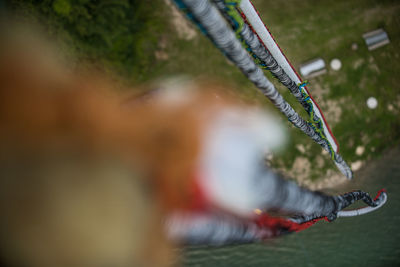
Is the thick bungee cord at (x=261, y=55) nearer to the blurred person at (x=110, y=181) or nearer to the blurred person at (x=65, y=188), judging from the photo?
the blurred person at (x=110, y=181)

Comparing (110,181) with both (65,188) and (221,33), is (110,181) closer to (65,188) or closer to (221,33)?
(65,188)

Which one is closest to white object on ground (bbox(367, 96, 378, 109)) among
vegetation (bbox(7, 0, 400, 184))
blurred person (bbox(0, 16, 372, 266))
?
vegetation (bbox(7, 0, 400, 184))

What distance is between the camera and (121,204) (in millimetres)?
1417

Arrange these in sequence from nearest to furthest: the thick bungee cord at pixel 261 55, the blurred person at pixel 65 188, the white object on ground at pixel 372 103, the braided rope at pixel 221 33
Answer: the blurred person at pixel 65 188, the braided rope at pixel 221 33, the thick bungee cord at pixel 261 55, the white object on ground at pixel 372 103

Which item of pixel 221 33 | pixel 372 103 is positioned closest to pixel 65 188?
pixel 221 33

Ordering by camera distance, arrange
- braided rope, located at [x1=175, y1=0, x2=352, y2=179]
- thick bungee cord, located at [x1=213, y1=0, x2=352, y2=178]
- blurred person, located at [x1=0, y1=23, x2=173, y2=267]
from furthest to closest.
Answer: thick bungee cord, located at [x1=213, y1=0, x2=352, y2=178] < braided rope, located at [x1=175, y1=0, x2=352, y2=179] < blurred person, located at [x1=0, y1=23, x2=173, y2=267]

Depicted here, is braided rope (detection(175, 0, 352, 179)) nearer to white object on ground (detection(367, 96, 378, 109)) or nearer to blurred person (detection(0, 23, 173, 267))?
blurred person (detection(0, 23, 173, 267))

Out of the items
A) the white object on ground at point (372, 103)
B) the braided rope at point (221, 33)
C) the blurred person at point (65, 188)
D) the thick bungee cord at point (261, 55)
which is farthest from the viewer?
the white object on ground at point (372, 103)

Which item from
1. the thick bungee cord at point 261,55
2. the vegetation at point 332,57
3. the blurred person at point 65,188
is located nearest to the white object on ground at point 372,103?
the vegetation at point 332,57

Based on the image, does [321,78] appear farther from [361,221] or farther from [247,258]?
[247,258]

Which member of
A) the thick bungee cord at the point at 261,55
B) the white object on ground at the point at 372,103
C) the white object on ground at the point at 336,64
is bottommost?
the white object on ground at the point at 372,103

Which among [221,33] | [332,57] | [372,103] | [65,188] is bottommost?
[372,103]

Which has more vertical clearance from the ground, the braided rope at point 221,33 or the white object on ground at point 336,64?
the braided rope at point 221,33

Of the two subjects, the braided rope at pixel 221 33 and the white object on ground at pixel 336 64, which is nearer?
the braided rope at pixel 221 33
